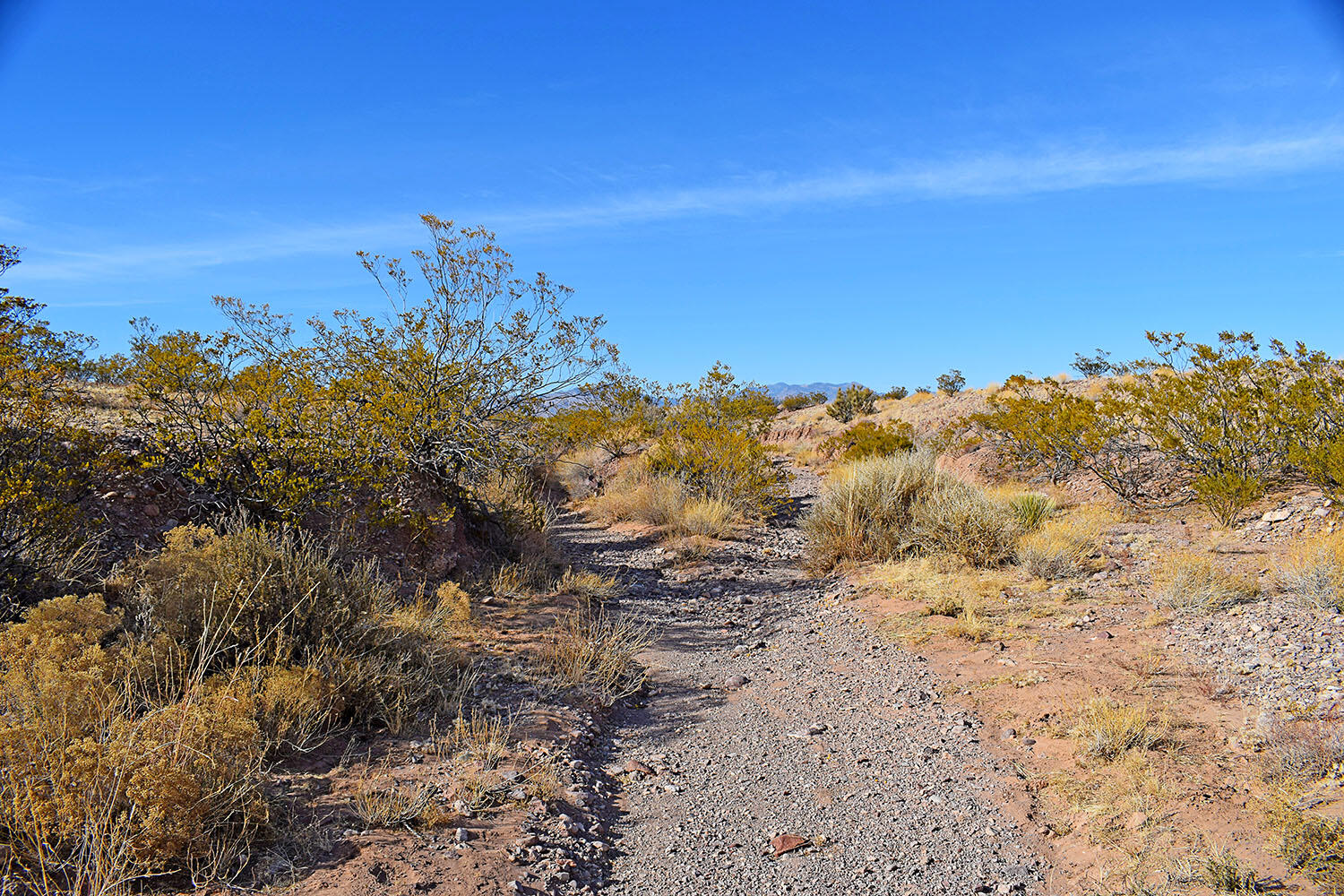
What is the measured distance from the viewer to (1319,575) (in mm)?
5441

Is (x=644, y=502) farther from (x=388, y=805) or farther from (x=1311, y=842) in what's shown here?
(x=1311, y=842)

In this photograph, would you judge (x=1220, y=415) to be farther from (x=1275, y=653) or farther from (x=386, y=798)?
(x=386, y=798)

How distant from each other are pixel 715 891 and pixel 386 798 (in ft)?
5.27

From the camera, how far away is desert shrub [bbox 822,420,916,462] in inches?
614

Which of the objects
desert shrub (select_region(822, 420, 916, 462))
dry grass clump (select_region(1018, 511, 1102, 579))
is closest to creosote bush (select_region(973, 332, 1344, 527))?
dry grass clump (select_region(1018, 511, 1102, 579))

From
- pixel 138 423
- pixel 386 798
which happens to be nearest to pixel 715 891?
pixel 386 798

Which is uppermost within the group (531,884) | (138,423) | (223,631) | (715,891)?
(138,423)

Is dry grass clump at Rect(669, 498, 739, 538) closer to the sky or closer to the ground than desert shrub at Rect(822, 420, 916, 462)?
closer to the ground

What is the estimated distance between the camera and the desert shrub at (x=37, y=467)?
15.9 ft

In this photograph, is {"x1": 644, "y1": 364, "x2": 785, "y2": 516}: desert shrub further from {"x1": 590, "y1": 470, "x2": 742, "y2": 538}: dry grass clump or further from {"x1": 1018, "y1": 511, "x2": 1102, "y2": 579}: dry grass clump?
{"x1": 1018, "y1": 511, "x2": 1102, "y2": 579}: dry grass clump

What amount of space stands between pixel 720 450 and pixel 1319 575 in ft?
27.7

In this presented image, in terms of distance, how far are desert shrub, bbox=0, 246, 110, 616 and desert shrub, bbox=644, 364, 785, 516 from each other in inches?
336

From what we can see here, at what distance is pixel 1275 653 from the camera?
4.82 metres

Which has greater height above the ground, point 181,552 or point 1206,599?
point 181,552
